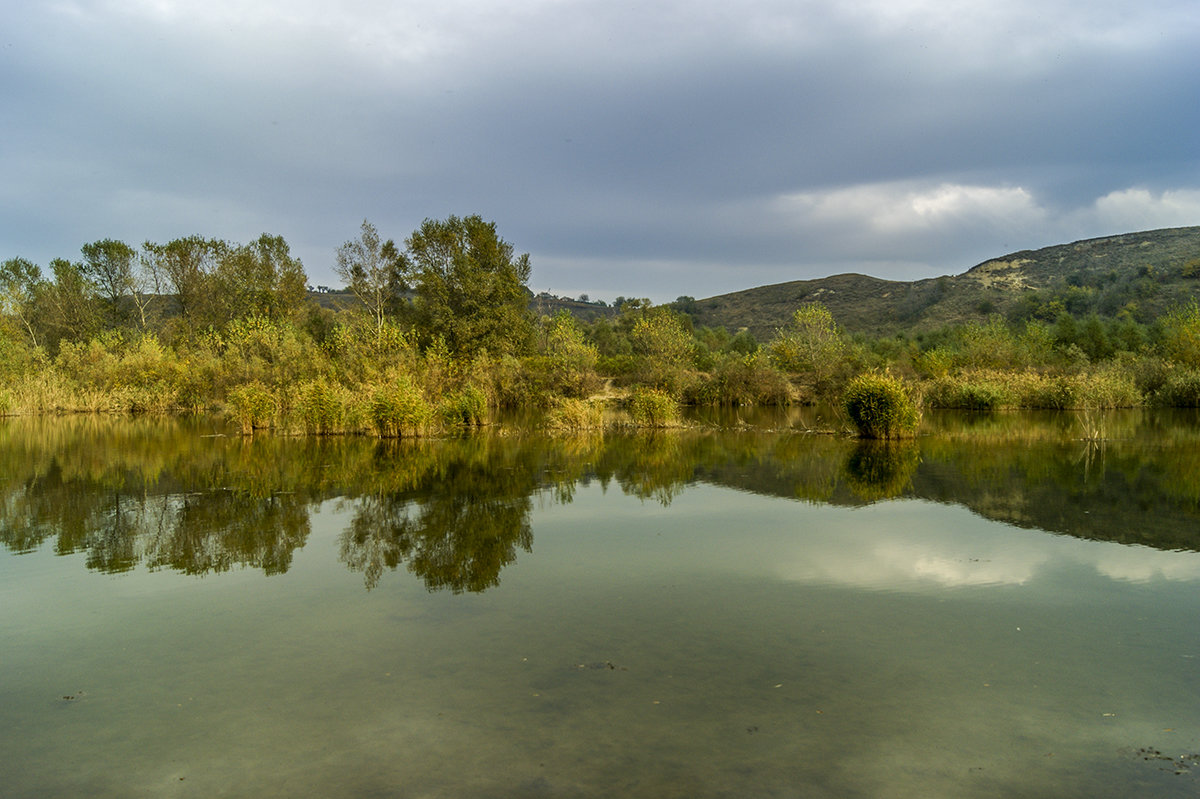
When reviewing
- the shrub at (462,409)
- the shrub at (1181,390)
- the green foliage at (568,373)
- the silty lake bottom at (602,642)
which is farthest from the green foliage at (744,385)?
the silty lake bottom at (602,642)

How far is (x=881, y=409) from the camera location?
1867 cm

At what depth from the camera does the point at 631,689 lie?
451cm

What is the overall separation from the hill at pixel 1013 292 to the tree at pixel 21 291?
5947cm

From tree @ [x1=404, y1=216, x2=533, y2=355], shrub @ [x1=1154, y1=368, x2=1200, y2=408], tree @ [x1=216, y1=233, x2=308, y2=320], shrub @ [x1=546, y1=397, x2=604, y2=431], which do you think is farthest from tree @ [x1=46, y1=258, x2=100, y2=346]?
shrub @ [x1=1154, y1=368, x2=1200, y2=408]

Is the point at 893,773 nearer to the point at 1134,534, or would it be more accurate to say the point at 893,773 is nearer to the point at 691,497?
the point at 1134,534

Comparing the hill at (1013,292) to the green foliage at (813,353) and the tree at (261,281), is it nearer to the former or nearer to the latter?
the green foliage at (813,353)

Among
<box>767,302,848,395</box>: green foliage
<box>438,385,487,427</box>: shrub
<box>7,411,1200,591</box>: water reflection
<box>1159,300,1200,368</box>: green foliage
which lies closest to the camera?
<box>7,411,1200,591</box>: water reflection

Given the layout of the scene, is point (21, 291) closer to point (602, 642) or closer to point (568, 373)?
point (568, 373)

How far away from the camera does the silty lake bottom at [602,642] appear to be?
3672mm

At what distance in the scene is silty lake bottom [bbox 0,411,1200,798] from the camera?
3.67 m

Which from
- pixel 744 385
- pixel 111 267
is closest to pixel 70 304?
pixel 111 267

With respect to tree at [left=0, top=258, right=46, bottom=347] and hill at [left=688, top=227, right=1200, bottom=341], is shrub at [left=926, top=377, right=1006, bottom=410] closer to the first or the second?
hill at [left=688, top=227, right=1200, bottom=341]

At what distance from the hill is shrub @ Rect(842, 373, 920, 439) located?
41530mm

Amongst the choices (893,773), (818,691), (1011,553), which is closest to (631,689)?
(818,691)
